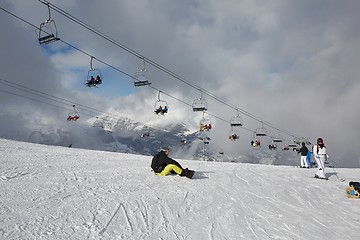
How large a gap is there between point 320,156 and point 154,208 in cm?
1154

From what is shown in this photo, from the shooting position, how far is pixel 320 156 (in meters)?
14.9

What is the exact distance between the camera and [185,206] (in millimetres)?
7602

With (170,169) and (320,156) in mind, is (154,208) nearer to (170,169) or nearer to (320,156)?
(170,169)

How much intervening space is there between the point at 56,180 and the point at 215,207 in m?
4.96

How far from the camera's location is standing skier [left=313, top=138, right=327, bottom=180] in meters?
14.7

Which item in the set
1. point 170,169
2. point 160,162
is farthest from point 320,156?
point 160,162

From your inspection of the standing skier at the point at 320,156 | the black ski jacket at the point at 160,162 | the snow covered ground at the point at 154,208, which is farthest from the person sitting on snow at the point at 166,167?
the standing skier at the point at 320,156

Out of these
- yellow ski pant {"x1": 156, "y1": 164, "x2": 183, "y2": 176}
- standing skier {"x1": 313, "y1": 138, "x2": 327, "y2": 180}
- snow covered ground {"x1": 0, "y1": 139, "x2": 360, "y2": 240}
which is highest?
standing skier {"x1": 313, "y1": 138, "x2": 327, "y2": 180}

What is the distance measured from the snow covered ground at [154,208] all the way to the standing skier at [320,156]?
11.9ft

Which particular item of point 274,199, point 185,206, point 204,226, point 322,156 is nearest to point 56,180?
point 185,206

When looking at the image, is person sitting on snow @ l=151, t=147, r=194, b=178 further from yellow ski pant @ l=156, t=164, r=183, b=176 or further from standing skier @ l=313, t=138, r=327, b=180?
standing skier @ l=313, t=138, r=327, b=180

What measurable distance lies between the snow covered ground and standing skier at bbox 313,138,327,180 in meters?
3.63

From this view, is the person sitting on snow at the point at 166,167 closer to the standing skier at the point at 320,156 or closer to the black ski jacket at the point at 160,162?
the black ski jacket at the point at 160,162

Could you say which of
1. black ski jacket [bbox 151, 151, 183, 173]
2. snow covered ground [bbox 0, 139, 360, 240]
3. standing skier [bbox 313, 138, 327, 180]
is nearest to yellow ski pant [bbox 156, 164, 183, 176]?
black ski jacket [bbox 151, 151, 183, 173]
